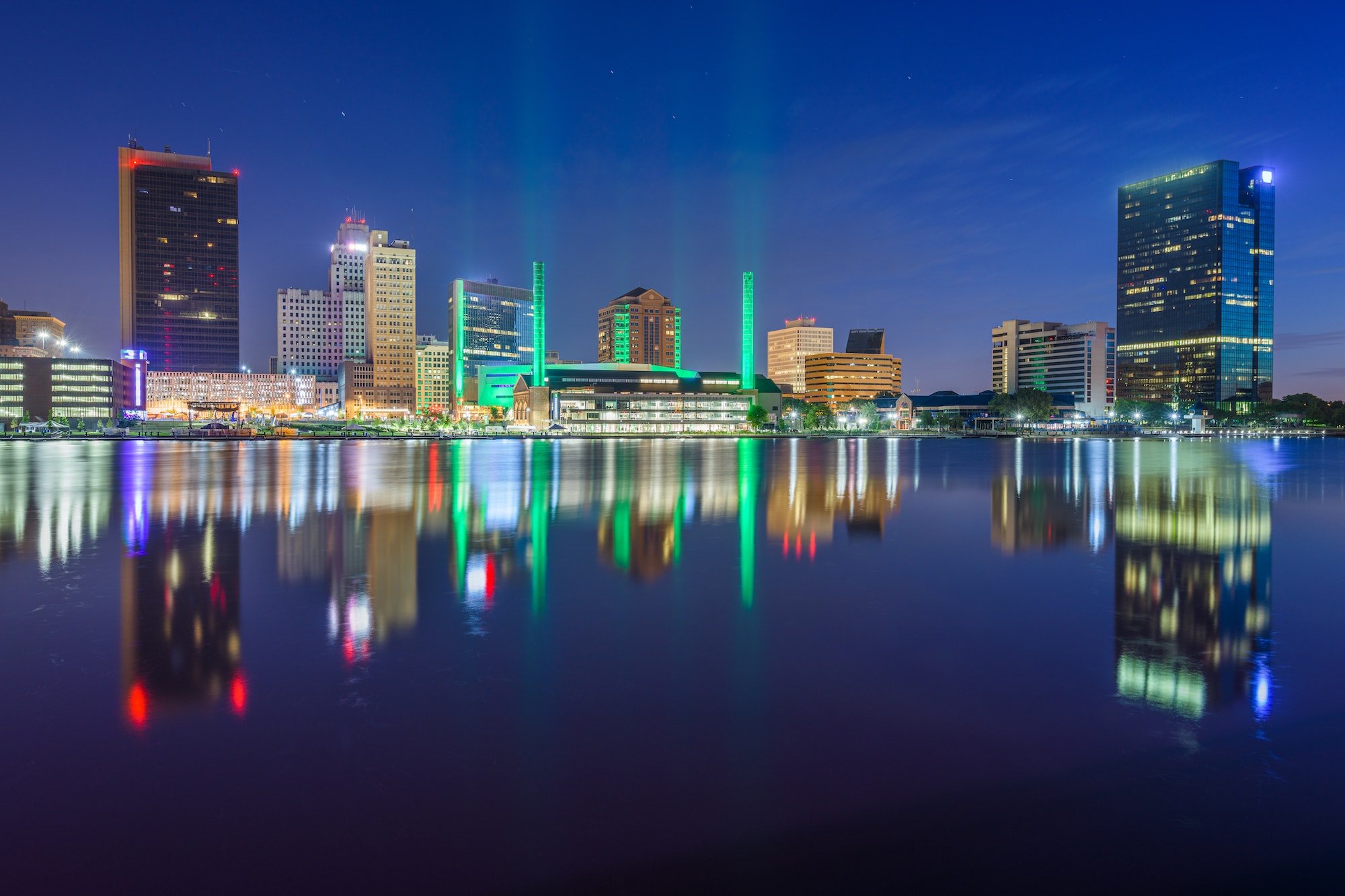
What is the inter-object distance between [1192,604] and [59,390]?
214 meters

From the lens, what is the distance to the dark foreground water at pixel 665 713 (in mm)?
5066

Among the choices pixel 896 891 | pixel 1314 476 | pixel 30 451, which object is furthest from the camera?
pixel 30 451

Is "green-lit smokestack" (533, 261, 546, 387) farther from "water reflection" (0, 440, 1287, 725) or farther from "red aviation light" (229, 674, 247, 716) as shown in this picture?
"red aviation light" (229, 674, 247, 716)

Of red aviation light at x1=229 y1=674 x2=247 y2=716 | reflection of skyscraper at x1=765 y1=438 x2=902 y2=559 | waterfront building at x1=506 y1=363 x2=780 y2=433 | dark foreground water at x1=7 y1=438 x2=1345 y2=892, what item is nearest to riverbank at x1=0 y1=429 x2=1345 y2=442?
waterfront building at x1=506 y1=363 x2=780 y2=433

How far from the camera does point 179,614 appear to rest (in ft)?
37.1

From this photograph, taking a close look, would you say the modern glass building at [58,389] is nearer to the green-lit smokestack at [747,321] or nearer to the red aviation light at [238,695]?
the green-lit smokestack at [747,321]

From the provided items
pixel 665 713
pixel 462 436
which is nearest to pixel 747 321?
pixel 462 436

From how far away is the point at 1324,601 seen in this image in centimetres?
1248

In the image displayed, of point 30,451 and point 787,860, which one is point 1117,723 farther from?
point 30,451

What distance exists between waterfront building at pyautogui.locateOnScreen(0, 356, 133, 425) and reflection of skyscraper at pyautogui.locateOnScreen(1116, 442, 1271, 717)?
19764cm

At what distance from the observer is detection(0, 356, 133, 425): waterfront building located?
162125mm

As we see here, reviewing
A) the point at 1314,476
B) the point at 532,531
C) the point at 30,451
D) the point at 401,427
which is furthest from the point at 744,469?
the point at 401,427

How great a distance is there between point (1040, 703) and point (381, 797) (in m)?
6.52

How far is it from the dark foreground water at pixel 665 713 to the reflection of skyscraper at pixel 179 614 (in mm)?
78
